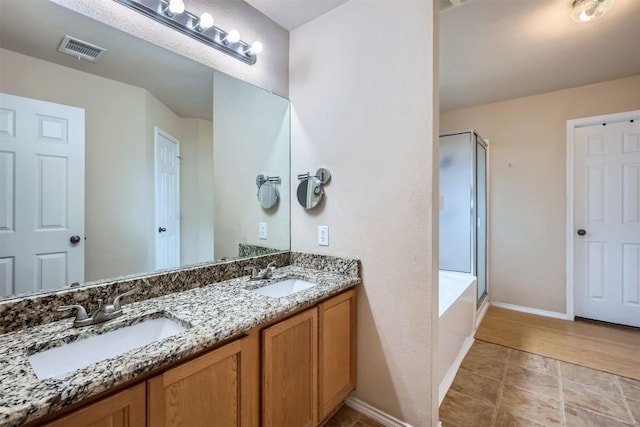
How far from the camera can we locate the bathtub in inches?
70.5

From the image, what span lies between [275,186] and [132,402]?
1.43 m

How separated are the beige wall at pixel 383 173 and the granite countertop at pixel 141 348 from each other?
0.32 m

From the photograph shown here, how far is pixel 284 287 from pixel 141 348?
912 millimetres

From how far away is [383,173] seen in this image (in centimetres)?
155

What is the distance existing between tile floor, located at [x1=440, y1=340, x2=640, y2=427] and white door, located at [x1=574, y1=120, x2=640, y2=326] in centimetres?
125

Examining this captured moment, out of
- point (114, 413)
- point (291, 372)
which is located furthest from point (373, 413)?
point (114, 413)

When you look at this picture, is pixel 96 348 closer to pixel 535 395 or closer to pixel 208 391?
pixel 208 391

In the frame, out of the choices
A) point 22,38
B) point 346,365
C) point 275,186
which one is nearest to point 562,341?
point 346,365

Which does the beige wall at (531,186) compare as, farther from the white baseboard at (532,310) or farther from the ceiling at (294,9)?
the ceiling at (294,9)

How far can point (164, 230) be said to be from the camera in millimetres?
1377

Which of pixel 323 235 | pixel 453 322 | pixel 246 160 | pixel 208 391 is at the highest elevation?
pixel 246 160

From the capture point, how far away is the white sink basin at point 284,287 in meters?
1.58

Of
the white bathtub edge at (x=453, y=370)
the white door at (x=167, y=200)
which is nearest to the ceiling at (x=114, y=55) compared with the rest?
the white door at (x=167, y=200)

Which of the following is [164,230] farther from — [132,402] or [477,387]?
[477,387]
